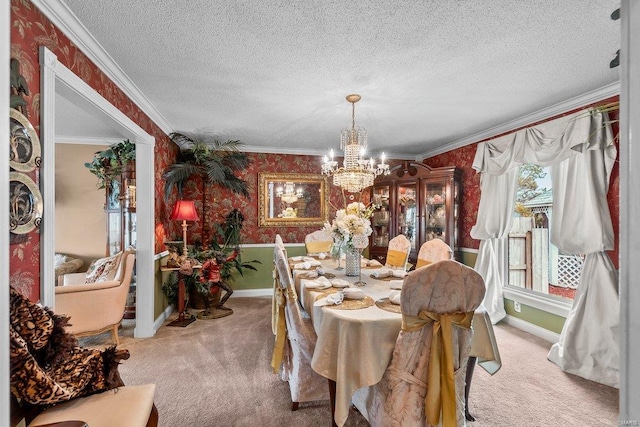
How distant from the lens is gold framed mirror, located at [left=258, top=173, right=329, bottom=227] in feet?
16.0

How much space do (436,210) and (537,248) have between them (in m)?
1.30

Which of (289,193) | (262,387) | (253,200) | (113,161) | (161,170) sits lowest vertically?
(262,387)

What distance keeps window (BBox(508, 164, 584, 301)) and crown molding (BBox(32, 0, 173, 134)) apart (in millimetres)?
4209

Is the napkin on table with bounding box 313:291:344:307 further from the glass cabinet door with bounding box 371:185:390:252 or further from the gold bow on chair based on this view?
the glass cabinet door with bounding box 371:185:390:252

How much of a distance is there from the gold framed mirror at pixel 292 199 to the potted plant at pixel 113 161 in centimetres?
181

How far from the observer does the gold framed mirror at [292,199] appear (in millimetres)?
4863

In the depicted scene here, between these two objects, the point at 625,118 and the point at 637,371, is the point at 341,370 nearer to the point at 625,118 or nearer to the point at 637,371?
the point at 637,371

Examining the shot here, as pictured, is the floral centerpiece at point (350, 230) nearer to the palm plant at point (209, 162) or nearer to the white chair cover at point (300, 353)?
the white chair cover at point (300, 353)

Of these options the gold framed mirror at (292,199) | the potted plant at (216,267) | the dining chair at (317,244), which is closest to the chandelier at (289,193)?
the gold framed mirror at (292,199)

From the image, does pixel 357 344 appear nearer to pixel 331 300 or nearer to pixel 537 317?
pixel 331 300

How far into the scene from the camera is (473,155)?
163 inches

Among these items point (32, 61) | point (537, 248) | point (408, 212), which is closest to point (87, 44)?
point (32, 61)

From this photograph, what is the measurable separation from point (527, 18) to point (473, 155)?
2.62 m

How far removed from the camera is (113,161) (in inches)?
146
